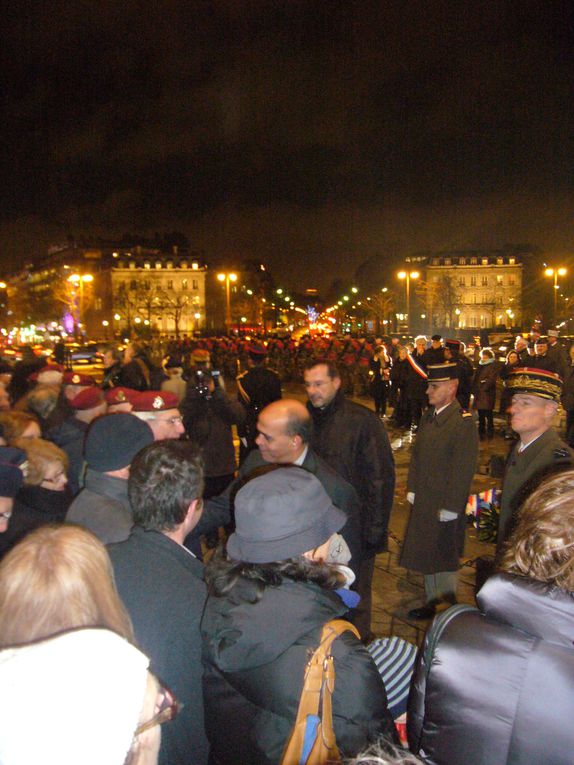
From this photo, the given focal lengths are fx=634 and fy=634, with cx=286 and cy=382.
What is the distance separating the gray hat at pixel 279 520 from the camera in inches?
84.5

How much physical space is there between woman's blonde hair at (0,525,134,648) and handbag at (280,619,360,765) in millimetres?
570

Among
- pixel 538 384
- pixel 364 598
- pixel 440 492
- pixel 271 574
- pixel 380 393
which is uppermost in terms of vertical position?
pixel 538 384

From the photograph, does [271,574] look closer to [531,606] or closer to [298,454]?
[531,606]

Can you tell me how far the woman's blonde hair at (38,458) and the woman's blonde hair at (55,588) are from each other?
7.02 ft

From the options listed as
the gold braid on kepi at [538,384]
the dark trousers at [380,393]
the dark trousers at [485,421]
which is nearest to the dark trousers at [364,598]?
the gold braid on kepi at [538,384]

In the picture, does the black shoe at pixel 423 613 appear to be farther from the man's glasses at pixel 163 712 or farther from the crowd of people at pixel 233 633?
the man's glasses at pixel 163 712

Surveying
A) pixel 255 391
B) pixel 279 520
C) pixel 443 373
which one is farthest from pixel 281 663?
pixel 255 391

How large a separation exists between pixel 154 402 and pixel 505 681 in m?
3.61

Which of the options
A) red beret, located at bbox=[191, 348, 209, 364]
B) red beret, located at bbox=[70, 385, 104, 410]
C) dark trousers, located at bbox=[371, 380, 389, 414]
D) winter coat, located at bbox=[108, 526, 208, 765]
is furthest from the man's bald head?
dark trousers, located at bbox=[371, 380, 389, 414]

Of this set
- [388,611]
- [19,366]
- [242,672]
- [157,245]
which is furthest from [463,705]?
[157,245]

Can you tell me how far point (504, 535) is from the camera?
14.5 ft

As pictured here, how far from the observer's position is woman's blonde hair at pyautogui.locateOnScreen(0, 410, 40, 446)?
4.93 m

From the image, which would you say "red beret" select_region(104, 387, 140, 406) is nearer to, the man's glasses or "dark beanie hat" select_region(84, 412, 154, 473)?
"dark beanie hat" select_region(84, 412, 154, 473)

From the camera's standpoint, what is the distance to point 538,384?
4.53 metres
